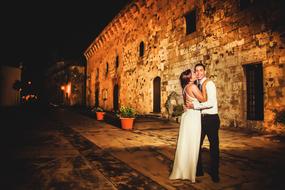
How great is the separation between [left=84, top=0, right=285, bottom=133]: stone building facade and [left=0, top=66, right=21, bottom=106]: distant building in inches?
489

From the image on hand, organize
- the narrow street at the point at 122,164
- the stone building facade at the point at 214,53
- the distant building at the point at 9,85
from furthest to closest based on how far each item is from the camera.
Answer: the distant building at the point at 9,85
the stone building facade at the point at 214,53
the narrow street at the point at 122,164

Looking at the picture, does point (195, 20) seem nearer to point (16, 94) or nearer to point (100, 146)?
point (100, 146)

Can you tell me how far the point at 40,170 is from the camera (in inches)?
141

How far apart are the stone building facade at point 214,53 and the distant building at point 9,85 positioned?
12.4 m

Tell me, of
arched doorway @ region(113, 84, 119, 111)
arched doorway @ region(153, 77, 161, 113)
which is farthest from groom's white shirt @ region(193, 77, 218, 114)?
arched doorway @ region(113, 84, 119, 111)

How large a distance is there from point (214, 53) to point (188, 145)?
22.2ft

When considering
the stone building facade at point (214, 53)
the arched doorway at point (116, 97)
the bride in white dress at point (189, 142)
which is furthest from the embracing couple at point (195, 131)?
the arched doorway at point (116, 97)

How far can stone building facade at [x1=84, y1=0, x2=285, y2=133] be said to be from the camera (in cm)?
709

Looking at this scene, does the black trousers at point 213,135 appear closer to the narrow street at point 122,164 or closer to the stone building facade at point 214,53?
the narrow street at point 122,164

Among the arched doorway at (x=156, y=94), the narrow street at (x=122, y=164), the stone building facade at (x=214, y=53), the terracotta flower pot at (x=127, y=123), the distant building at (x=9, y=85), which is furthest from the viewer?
the distant building at (x=9, y=85)

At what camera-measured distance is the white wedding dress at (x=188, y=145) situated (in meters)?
3.19

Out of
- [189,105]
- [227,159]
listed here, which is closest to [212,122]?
[189,105]

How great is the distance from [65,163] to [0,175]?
3.33 feet

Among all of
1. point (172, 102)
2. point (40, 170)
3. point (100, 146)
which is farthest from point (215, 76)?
point (40, 170)
